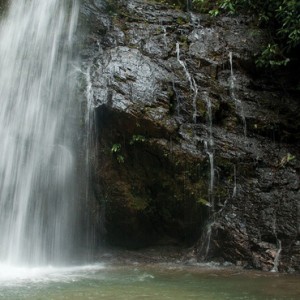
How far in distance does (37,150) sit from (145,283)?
14.4 feet

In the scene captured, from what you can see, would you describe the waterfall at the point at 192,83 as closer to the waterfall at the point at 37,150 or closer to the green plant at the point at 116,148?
the green plant at the point at 116,148

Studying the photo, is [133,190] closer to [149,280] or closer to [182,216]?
[182,216]

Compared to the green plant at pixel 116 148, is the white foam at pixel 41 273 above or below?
below

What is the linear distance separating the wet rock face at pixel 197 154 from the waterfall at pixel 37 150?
2.35ft

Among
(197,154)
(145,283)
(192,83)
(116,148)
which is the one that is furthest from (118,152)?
(145,283)

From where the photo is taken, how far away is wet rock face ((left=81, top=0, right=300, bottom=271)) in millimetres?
8602

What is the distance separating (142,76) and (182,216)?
3.53 m

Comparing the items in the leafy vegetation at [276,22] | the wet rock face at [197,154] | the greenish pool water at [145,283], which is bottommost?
the greenish pool water at [145,283]

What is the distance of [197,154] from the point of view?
9.30 metres

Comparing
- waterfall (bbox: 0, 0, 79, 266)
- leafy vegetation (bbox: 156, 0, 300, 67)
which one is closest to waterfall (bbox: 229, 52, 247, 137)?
leafy vegetation (bbox: 156, 0, 300, 67)

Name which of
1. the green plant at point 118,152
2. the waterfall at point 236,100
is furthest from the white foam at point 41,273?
the waterfall at point 236,100

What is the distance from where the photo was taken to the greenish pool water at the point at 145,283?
555 centimetres

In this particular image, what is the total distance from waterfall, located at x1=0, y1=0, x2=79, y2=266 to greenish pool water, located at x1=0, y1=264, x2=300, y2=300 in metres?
0.86

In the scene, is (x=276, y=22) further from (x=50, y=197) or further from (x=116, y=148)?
(x=50, y=197)
